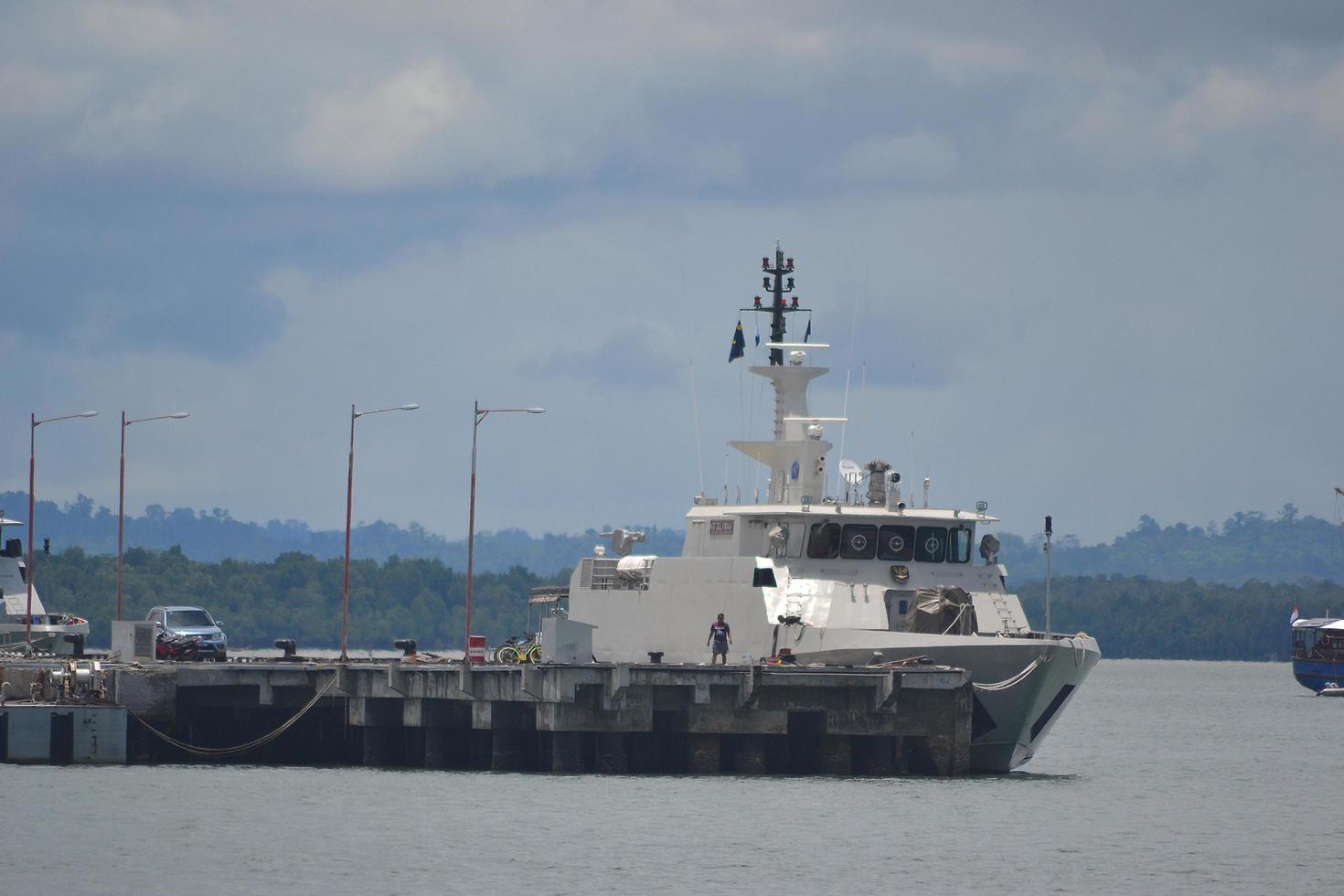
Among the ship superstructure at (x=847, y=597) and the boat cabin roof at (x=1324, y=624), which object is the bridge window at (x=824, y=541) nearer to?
the ship superstructure at (x=847, y=597)

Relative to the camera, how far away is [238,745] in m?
58.6

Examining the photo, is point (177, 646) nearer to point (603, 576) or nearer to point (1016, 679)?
point (603, 576)

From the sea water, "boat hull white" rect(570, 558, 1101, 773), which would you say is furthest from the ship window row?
the sea water

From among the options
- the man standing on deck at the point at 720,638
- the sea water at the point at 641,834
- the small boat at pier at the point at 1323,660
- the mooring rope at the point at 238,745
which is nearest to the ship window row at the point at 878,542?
the man standing on deck at the point at 720,638

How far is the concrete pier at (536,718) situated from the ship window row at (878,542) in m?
4.72

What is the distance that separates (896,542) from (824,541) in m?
1.74

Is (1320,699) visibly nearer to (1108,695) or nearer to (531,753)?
(1108,695)

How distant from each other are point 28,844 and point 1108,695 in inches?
4151

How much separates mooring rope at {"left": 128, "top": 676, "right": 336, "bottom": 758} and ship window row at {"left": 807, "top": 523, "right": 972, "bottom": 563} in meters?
11.8

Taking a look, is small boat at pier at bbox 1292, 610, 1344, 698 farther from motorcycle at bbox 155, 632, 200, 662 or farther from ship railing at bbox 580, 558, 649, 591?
motorcycle at bbox 155, 632, 200, 662

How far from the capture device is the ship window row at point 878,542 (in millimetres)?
56312

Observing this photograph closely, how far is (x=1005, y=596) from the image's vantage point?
188ft

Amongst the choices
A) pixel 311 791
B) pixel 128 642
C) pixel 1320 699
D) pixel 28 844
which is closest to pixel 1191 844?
pixel 311 791

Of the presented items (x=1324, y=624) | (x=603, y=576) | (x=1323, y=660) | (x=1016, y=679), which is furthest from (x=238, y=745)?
(x=1324, y=624)
